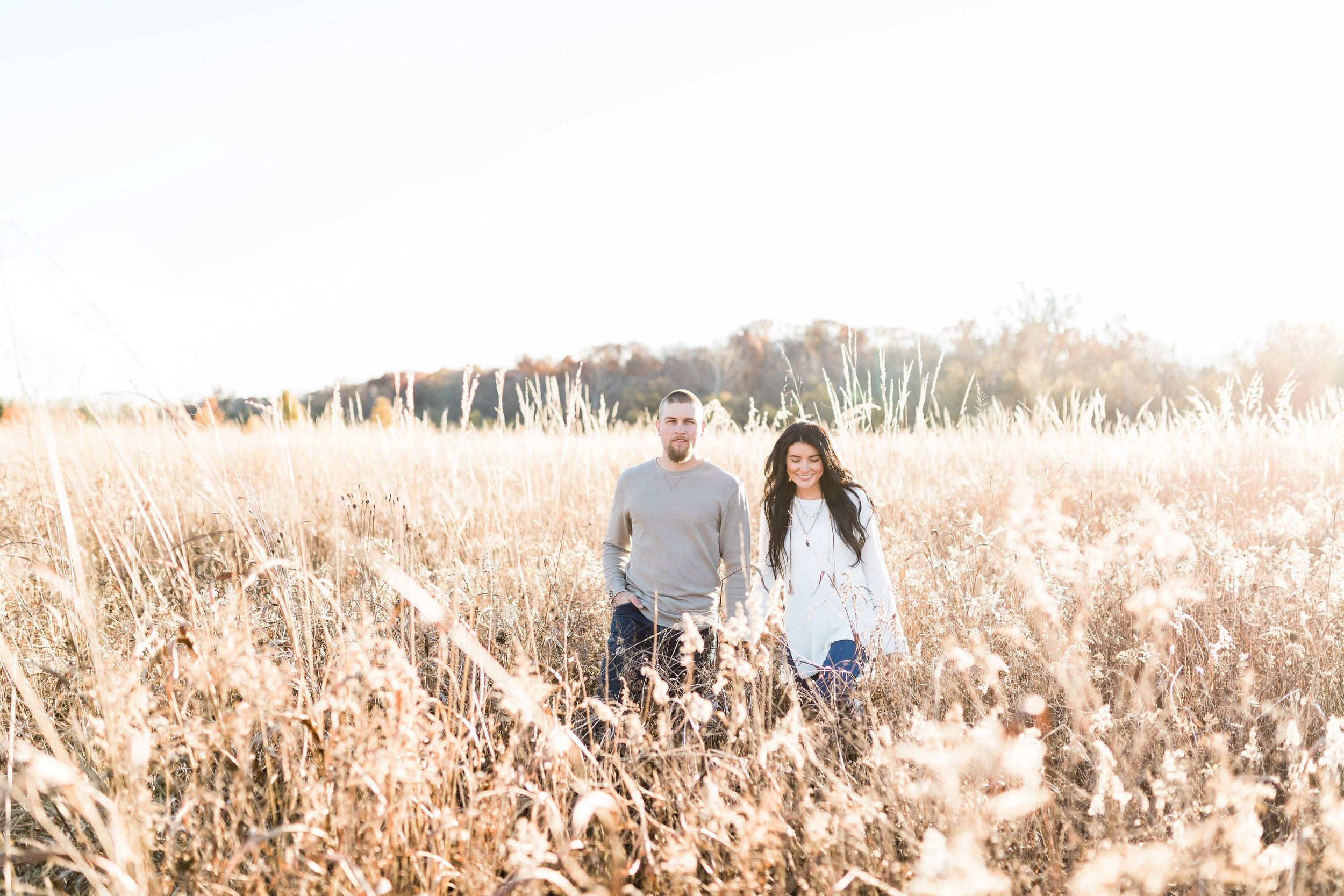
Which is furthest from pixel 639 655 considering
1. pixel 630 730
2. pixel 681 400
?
pixel 630 730

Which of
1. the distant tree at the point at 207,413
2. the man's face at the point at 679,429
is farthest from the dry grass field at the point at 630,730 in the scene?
the man's face at the point at 679,429

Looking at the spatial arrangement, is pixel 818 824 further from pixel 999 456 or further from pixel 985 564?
pixel 999 456

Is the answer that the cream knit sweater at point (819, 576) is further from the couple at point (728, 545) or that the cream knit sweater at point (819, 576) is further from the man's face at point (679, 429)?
the man's face at point (679, 429)

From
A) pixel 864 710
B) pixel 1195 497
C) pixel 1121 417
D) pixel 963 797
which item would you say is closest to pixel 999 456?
pixel 1195 497

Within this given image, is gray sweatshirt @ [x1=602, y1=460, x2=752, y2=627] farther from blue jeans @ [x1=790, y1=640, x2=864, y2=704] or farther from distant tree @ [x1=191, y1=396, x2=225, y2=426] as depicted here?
distant tree @ [x1=191, y1=396, x2=225, y2=426]

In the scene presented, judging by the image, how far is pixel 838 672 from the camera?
1927mm

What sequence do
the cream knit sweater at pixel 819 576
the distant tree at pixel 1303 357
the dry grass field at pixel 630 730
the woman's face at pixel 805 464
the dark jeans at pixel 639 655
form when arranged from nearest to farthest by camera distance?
1. the dry grass field at pixel 630 730
2. the dark jeans at pixel 639 655
3. the cream knit sweater at pixel 819 576
4. the woman's face at pixel 805 464
5. the distant tree at pixel 1303 357

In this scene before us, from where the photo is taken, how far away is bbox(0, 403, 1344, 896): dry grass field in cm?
114

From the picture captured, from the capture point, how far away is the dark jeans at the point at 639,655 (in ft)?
7.57

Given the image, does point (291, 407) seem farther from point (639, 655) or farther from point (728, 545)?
point (639, 655)

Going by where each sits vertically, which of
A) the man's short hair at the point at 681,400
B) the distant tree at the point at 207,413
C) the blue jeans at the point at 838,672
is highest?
the distant tree at the point at 207,413

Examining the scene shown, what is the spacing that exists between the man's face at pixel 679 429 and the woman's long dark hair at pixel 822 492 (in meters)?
0.33

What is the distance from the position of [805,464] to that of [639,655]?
0.93m

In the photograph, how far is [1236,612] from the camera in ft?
7.16
